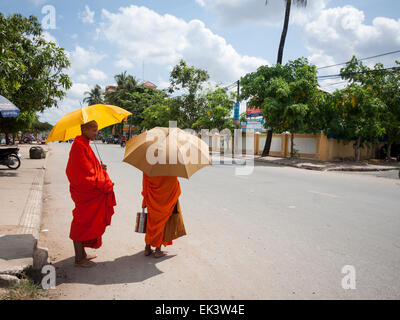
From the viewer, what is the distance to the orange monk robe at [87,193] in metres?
3.31

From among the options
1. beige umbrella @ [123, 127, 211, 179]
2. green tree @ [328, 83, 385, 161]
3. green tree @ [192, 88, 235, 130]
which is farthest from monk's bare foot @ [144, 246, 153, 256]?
green tree @ [192, 88, 235, 130]

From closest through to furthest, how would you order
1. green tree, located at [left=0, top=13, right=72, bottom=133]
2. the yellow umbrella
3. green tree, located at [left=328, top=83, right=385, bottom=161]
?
the yellow umbrella
green tree, located at [left=0, top=13, right=72, bottom=133]
green tree, located at [left=328, top=83, right=385, bottom=161]

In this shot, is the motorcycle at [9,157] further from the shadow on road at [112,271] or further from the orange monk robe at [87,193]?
the orange monk robe at [87,193]

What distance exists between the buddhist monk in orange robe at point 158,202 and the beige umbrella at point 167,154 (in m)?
0.28

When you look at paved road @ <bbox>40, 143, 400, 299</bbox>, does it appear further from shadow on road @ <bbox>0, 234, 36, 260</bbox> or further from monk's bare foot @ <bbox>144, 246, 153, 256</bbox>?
shadow on road @ <bbox>0, 234, 36, 260</bbox>

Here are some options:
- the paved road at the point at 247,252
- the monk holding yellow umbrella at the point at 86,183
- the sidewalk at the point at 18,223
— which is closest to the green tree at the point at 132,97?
the sidewalk at the point at 18,223

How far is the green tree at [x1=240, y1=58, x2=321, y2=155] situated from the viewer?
1897 cm

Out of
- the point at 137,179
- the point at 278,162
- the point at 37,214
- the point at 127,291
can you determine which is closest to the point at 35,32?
the point at 137,179

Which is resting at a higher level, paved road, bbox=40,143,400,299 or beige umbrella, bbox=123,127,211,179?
beige umbrella, bbox=123,127,211,179

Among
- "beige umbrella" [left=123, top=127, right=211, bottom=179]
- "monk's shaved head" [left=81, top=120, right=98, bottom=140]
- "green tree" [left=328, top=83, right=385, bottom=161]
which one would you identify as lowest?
"beige umbrella" [left=123, top=127, right=211, bottom=179]

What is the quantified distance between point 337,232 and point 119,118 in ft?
12.3

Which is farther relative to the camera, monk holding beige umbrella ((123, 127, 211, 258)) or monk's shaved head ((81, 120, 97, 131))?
monk's shaved head ((81, 120, 97, 131))

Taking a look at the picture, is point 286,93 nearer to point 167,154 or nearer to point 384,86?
point 384,86
